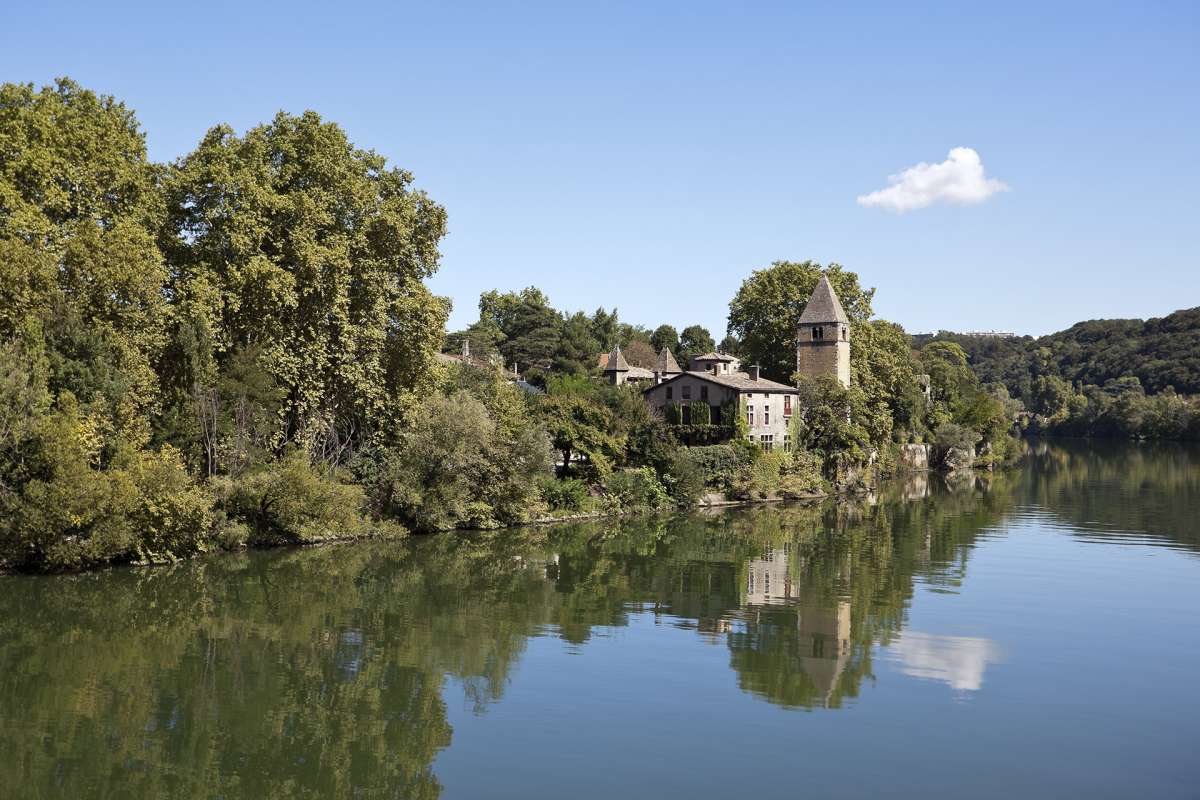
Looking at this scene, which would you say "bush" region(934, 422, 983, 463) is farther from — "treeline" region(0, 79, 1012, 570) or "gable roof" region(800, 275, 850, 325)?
"treeline" region(0, 79, 1012, 570)

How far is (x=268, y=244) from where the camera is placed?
36.0 metres

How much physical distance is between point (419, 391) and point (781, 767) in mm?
26756

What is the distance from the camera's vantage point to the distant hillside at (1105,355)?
415 ft

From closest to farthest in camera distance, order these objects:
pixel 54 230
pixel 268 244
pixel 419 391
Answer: pixel 54 230, pixel 268 244, pixel 419 391

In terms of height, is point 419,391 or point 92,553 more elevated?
point 419,391

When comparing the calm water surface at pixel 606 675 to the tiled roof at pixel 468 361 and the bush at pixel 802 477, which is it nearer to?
the tiled roof at pixel 468 361

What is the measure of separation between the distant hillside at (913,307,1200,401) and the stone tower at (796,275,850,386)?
8070cm

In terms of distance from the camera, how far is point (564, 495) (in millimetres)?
43562

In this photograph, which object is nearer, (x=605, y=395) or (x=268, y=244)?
(x=268, y=244)

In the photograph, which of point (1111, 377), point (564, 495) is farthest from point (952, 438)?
point (1111, 377)

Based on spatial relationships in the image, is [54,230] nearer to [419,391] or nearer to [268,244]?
[268,244]

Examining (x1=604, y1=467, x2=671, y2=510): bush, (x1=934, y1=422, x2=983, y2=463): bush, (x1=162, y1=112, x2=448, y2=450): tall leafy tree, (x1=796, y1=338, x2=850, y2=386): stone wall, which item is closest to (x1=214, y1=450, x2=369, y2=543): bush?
(x1=162, y1=112, x2=448, y2=450): tall leafy tree

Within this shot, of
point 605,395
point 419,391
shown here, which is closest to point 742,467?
point 605,395

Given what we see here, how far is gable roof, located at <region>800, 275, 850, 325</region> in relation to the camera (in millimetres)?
61344
